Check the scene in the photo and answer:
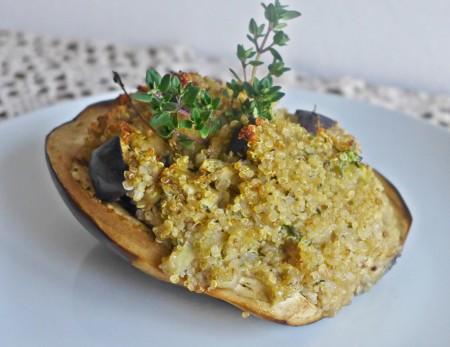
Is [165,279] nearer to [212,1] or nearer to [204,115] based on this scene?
[204,115]

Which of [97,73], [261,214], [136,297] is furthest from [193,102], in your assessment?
[97,73]

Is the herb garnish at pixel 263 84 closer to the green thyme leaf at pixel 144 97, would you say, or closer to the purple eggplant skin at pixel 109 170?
the green thyme leaf at pixel 144 97

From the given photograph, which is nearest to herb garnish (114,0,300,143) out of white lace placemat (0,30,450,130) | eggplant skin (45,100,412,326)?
eggplant skin (45,100,412,326)

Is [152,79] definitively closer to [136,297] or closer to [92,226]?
[92,226]

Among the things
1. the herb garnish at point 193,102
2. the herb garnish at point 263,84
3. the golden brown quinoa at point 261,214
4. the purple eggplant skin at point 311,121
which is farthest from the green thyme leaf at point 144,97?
the purple eggplant skin at point 311,121

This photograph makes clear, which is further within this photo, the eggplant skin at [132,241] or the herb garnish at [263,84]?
the herb garnish at [263,84]

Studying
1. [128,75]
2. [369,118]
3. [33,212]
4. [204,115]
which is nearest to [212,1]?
[128,75]
